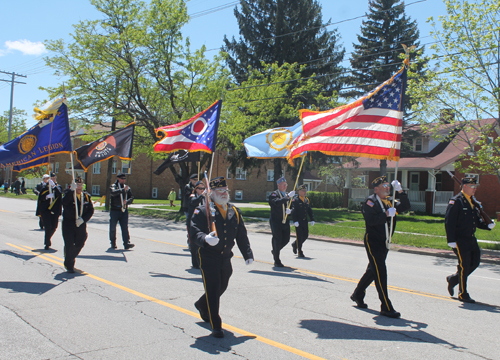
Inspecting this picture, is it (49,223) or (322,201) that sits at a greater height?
(322,201)

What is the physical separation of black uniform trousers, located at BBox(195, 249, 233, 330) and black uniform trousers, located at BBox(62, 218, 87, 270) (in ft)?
13.7

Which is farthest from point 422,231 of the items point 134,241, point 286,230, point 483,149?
point 134,241

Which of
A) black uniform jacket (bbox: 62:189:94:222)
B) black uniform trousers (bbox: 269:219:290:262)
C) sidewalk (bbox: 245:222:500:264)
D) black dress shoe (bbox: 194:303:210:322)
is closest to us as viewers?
black dress shoe (bbox: 194:303:210:322)

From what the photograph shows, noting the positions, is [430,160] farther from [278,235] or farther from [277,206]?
[278,235]

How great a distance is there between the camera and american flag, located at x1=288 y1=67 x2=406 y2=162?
23.3 ft

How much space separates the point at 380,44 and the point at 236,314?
30.6 m

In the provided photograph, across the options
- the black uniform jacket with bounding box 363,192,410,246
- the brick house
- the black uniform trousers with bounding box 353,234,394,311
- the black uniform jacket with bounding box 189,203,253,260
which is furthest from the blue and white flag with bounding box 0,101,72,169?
the brick house

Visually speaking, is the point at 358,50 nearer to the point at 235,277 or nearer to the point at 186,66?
the point at 186,66

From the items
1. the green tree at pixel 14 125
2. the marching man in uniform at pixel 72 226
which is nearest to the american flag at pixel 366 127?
the marching man in uniform at pixel 72 226

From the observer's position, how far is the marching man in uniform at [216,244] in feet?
16.2

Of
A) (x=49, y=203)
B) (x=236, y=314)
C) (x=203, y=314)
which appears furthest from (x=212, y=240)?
(x=49, y=203)

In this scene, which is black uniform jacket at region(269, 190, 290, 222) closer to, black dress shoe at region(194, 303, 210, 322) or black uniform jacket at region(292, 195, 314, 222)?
black uniform jacket at region(292, 195, 314, 222)

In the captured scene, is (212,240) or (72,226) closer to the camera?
(212,240)

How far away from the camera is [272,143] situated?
41.4 ft
